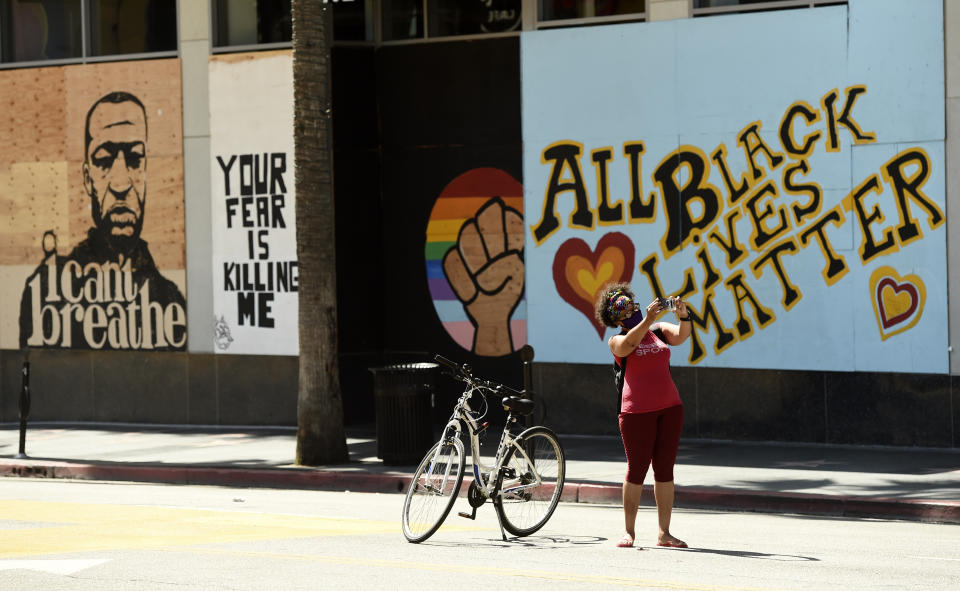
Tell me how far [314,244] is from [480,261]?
12.1ft

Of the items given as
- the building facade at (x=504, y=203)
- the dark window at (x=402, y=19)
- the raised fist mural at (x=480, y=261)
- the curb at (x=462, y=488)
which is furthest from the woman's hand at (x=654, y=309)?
the dark window at (x=402, y=19)

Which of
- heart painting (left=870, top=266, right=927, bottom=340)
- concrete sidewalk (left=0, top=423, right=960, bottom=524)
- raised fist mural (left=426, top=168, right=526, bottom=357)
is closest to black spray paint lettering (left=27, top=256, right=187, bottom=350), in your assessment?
concrete sidewalk (left=0, top=423, right=960, bottom=524)

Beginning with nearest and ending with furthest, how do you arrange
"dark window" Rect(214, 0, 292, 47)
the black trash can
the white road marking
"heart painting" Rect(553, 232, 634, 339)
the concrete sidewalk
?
1. the white road marking
2. the concrete sidewalk
3. the black trash can
4. "heart painting" Rect(553, 232, 634, 339)
5. "dark window" Rect(214, 0, 292, 47)

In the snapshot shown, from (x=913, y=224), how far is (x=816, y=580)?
818cm

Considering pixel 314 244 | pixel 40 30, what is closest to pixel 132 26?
pixel 40 30

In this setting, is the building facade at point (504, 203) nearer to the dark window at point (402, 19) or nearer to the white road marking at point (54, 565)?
the dark window at point (402, 19)

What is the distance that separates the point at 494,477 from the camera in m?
10.5

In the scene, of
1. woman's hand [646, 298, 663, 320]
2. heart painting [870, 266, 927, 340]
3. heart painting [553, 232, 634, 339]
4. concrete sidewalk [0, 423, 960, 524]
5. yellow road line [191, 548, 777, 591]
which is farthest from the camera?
heart painting [553, 232, 634, 339]

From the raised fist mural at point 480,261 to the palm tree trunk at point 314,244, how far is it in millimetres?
3396

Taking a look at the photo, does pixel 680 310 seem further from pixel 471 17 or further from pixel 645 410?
pixel 471 17

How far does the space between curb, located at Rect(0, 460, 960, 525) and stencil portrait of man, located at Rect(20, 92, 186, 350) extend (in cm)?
396

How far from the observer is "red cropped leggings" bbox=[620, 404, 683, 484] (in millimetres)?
10039

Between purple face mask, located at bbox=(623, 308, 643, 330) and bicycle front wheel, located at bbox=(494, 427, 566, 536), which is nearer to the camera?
purple face mask, located at bbox=(623, 308, 643, 330)

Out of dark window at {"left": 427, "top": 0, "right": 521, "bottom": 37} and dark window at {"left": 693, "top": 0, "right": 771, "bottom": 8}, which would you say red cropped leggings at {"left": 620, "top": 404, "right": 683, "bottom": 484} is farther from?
dark window at {"left": 427, "top": 0, "right": 521, "bottom": 37}
